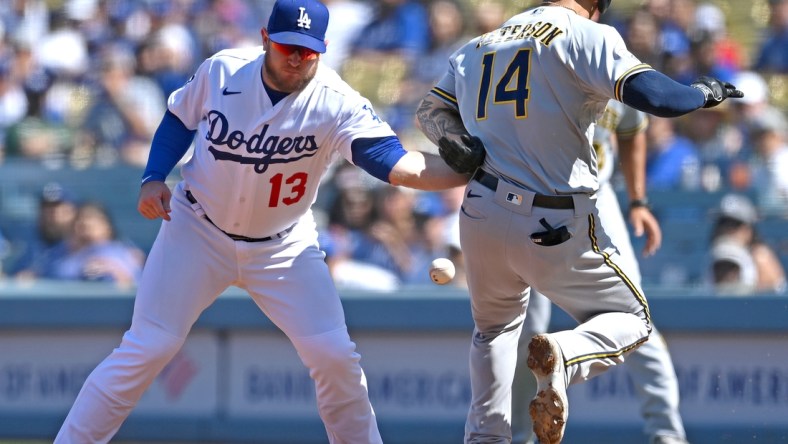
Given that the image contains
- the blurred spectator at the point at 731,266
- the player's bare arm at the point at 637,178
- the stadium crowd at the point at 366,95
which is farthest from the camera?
the stadium crowd at the point at 366,95

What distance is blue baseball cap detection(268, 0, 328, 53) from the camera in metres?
4.30

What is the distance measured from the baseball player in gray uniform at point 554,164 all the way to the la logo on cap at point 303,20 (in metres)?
0.70

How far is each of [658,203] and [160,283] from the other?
15.1 ft

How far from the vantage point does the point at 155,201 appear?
4.45 metres

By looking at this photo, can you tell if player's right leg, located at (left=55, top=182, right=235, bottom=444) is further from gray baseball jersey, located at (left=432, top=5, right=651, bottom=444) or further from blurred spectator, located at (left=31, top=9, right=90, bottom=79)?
blurred spectator, located at (left=31, top=9, right=90, bottom=79)

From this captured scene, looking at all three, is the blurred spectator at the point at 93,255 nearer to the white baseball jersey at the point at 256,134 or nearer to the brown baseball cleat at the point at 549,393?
the white baseball jersey at the point at 256,134

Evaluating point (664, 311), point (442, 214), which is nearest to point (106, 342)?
point (442, 214)

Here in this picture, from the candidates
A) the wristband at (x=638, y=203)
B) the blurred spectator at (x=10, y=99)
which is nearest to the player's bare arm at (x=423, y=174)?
the wristband at (x=638, y=203)

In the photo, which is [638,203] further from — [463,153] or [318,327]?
[318,327]

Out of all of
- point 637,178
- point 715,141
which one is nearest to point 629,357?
point 637,178

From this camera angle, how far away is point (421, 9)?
398 inches

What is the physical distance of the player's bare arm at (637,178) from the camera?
229 inches

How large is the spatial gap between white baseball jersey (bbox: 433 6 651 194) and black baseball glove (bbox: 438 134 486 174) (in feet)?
0.20

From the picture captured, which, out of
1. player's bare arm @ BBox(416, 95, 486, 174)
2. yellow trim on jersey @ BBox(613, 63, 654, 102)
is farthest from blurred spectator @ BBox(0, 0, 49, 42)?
yellow trim on jersey @ BBox(613, 63, 654, 102)
